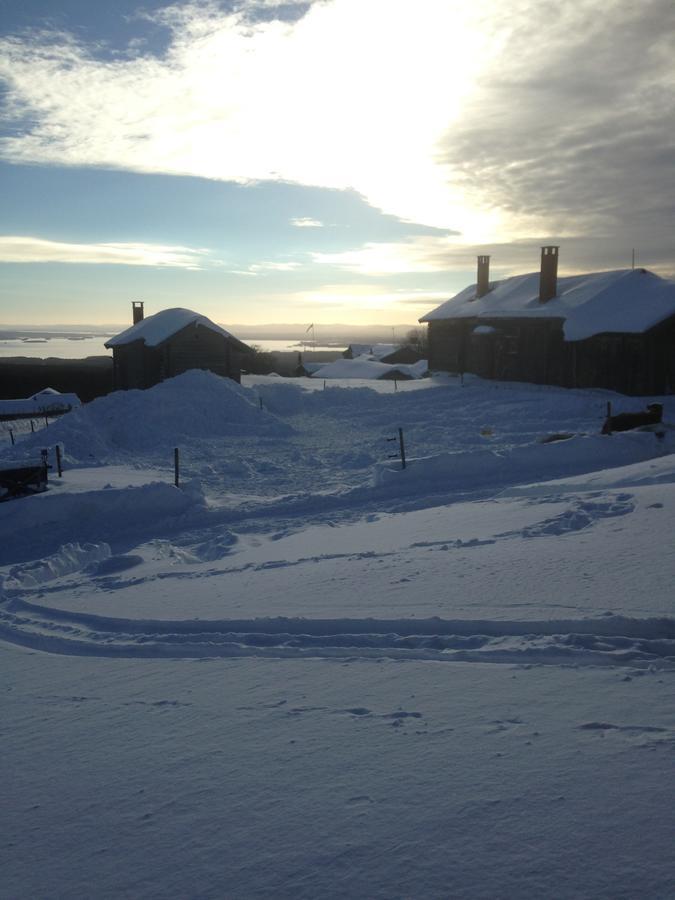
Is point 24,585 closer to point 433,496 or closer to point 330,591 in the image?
point 330,591

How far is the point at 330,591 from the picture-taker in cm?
797

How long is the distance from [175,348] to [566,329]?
17.6 metres

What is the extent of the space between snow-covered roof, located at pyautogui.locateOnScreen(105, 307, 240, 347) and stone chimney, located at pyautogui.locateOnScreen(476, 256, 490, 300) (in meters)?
15.0

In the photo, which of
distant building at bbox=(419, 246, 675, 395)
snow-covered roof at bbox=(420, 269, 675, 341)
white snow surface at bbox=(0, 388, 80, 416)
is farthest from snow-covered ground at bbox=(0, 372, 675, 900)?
white snow surface at bbox=(0, 388, 80, 416)

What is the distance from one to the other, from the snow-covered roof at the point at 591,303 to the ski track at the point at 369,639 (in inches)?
1004

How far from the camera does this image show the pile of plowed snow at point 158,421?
2273 centimetres

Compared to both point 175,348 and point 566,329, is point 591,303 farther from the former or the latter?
point 175,348

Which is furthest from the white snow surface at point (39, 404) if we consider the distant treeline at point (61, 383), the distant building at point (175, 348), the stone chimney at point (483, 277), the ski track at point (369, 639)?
the ski track at point (369, 639)

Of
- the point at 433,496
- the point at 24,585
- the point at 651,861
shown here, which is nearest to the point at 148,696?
the point at 651,861

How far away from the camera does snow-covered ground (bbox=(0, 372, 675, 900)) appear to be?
336 centimetres

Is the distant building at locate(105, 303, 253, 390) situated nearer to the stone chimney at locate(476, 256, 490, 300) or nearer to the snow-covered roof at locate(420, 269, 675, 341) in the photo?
the snow-covered roof at locate(420, 269, 675, 341)

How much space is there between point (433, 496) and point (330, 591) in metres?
6.85

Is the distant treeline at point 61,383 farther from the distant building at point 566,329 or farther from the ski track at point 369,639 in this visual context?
the ski track at point 369,639

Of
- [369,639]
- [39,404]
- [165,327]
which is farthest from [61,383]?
[369,639]
